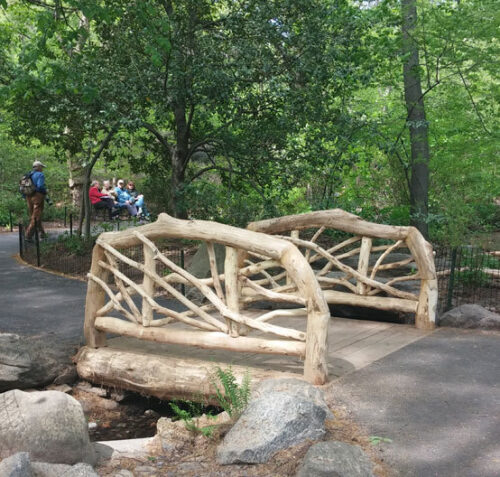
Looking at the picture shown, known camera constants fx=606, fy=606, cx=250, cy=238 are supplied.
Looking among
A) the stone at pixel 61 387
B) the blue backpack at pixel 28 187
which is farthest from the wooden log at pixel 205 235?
the blue backpack at pixel 28 187

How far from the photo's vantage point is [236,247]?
5.76 meters

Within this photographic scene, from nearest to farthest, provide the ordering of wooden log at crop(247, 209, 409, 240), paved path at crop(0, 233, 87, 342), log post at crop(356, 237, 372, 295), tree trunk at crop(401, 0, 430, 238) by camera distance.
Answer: wooden log at crop(247, 209, 409, 240), log post at crop(356, 237, 372, 295), paved path at crop(0, 233, 87, 342), tree trunk at crop(401, 0, 430, 238)

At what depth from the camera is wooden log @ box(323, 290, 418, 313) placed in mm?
7453

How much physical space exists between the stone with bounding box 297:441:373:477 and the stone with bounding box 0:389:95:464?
5.20ft

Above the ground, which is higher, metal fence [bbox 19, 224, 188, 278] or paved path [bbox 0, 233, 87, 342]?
metal fence [bbox 19, 224, 188, 278]

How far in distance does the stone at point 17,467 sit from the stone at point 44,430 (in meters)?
0.55

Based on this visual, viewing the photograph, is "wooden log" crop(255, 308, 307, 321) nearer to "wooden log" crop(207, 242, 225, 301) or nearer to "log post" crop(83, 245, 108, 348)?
"wooden log" crop(207, 242, 225, 301)

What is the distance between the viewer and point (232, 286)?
5.79m

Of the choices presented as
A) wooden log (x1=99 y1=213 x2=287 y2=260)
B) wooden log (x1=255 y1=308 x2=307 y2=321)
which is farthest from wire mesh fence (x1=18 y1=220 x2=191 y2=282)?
wooden log (x1=255 y1=308 x2=307 y2=321)

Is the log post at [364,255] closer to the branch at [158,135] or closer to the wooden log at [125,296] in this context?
the wooden log at [125,296]

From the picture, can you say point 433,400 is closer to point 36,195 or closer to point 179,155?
point 179,155

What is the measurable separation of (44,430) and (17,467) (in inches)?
27.8

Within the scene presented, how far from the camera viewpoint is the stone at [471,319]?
7281mm

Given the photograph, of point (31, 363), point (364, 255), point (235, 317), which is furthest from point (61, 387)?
point (364, 255)
